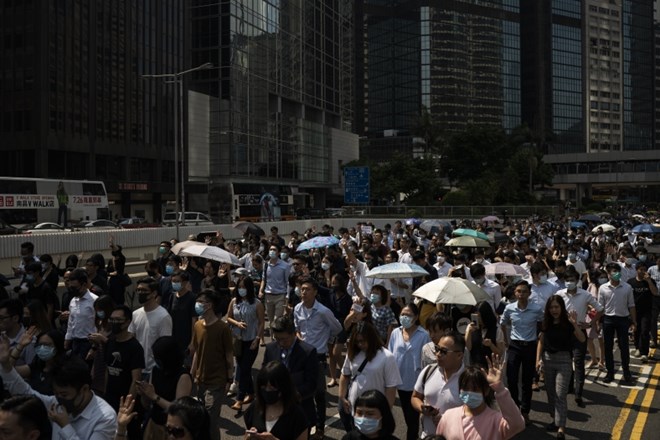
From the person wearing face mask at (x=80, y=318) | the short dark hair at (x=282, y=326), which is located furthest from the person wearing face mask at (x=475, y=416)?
the person wearing face mask at (x=80, y=318)

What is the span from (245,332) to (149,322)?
180 cm

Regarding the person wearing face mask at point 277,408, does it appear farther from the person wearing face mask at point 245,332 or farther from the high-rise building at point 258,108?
the high-rise building at point 258,108

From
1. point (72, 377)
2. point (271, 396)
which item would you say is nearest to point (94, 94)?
point (72, 377)

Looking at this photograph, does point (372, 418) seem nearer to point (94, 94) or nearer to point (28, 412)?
point (28, 412)

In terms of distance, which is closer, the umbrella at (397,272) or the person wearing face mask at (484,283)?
the person wearing face mask at (484,283)

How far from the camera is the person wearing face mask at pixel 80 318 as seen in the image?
7.41 metres

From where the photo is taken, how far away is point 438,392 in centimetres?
516

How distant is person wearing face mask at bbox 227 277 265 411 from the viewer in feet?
26.3

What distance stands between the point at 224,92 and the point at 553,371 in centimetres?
6170

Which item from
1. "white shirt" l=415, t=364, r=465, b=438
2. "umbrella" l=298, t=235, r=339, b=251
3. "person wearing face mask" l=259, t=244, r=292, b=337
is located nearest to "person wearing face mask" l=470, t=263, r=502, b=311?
"person wearing face mask" l=259, t=244, r=292, b=337

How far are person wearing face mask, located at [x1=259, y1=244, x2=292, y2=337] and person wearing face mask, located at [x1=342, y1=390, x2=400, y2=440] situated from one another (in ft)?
25.0

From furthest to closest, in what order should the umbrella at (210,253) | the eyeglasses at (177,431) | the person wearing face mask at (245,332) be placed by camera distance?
the umbrella at (210,253)
the person wearing face mask at (245,332)
the eyeglasses at (177,431)

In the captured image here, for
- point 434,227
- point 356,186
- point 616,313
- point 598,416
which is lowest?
point 598,416

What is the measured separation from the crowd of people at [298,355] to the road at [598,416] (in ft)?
0.69
